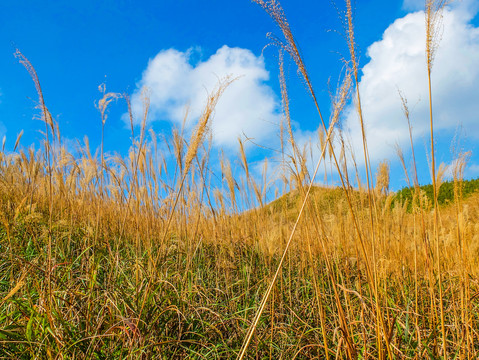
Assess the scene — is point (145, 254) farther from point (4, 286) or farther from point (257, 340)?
point (257, 340)

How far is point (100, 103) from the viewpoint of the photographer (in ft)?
8.41

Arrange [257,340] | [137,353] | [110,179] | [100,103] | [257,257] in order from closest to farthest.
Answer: [137,353], [257,340], [100,103], [257,257], [110,179]

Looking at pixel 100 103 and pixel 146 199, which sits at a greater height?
pixel 100 103

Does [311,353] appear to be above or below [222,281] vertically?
below

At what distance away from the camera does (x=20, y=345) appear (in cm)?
182

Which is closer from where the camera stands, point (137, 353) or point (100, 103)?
point (137, 353)

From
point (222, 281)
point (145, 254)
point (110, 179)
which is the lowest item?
point (222, 281)

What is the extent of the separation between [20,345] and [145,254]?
5.10ft

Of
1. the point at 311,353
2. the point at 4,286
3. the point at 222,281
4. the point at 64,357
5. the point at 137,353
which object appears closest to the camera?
the point at 64,357

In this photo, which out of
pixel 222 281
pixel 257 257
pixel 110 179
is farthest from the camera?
pixel 110 179

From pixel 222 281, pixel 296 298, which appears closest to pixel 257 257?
pixel 222 281

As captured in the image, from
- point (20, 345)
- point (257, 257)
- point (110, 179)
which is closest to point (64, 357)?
point (20, 345)

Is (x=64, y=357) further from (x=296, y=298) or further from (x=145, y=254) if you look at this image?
(x=296, y=298)

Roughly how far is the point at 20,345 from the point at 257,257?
2.56 m
